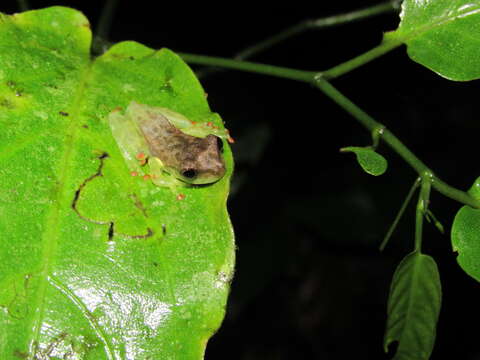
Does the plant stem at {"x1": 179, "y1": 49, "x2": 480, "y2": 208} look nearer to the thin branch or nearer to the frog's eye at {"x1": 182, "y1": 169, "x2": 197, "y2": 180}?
the thin branch

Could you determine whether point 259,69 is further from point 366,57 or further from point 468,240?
point 468,240

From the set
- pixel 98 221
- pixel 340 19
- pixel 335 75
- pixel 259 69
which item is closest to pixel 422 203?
pixel 335 75

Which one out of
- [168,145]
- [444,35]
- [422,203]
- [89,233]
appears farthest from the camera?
[168,145]

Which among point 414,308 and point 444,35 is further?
point 444,35

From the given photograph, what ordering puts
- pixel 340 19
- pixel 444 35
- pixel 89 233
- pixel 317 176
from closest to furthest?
pixel 89 233 < pixel 444 35 < pixel 340 19 < pixel 317 176

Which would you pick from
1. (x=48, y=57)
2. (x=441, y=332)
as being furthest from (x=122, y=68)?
(x=441, y=332)

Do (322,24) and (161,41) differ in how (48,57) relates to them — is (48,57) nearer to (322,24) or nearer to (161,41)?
(322,24)
